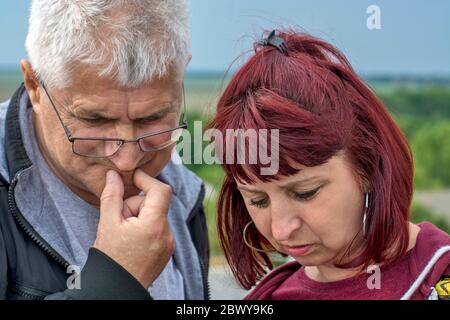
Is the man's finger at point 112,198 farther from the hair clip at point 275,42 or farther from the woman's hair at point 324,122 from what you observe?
the hair clip at point 275,42

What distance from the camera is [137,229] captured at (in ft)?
8.50

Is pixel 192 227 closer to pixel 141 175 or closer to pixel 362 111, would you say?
pixel 141 175

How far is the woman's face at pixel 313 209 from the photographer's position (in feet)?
7.73

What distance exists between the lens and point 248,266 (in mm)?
2867

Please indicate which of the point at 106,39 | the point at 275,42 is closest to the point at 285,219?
the point at 275,42

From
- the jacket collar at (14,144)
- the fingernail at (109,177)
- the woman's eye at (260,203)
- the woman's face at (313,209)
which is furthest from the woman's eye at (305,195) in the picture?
the jacket collar at (14,144)

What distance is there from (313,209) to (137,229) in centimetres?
61

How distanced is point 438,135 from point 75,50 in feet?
16.2

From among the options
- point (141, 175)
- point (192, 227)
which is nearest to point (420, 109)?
point (192, 227)

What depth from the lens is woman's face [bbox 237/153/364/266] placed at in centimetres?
236

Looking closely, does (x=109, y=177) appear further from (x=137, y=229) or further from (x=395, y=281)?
(x=395, y=281)

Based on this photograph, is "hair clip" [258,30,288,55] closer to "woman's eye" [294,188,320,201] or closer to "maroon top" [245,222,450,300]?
"woman's eye" [294,188,320,201]

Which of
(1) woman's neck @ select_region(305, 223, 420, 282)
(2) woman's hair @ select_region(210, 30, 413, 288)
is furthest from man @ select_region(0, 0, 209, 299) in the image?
(1) woman's neck @ select_region(305, 223, 420, 282)

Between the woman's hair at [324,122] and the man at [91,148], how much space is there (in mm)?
297
